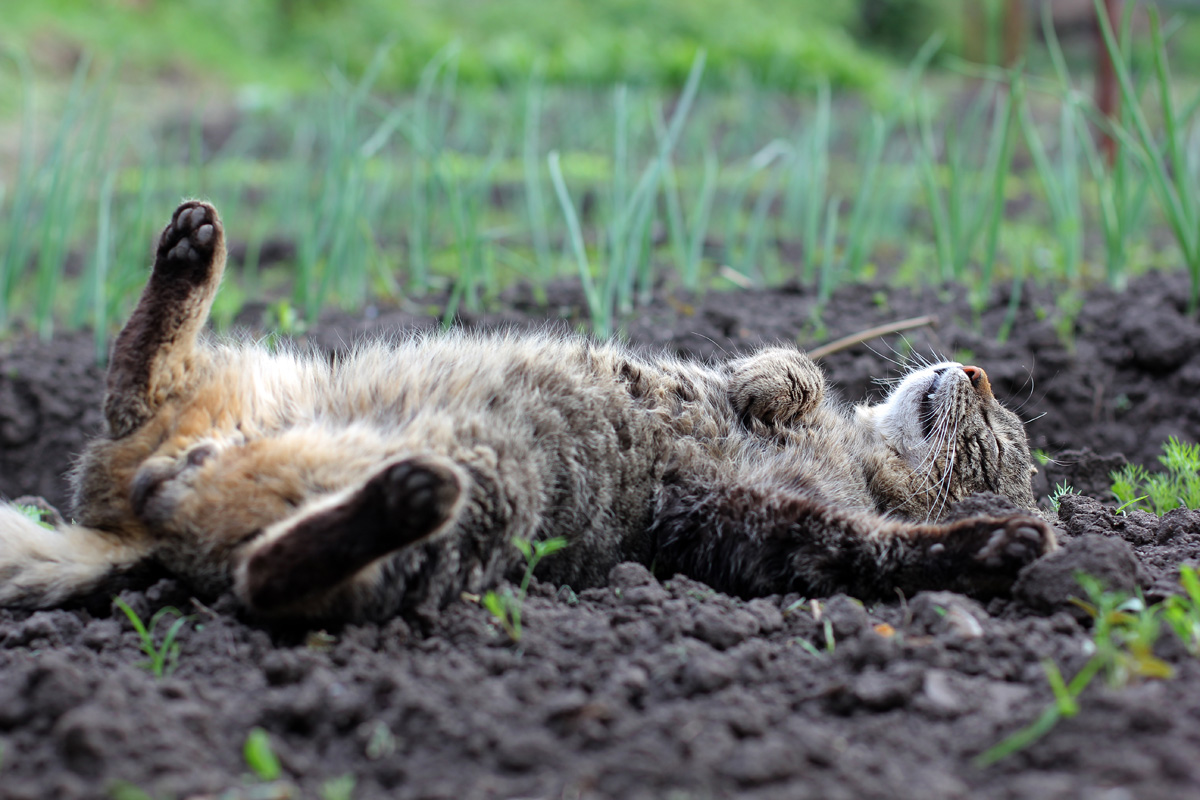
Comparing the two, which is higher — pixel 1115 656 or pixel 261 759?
pixel 1115 656

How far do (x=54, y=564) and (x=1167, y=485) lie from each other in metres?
2.97

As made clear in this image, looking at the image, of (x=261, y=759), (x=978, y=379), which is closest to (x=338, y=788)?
(x=261, y=759)

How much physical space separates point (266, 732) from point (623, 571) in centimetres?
85

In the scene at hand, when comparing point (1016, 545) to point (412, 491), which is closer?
point (412, 491)

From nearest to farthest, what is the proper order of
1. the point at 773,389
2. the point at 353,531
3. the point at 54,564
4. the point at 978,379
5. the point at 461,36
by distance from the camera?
the point at 353,531
the point at 54,564
the point at 773,389
the point at 978,379
the point at 461,36

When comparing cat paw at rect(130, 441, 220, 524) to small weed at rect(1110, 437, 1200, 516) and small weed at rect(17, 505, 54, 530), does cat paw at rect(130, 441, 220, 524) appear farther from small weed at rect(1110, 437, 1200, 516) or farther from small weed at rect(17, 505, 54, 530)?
small weed at rect(1110, 437, 1200, 516)

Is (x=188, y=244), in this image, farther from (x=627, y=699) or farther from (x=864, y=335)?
(x=864, y=335)

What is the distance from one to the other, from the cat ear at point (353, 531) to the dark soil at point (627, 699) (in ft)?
0.40

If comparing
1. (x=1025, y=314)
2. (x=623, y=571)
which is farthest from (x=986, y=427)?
(x=623, y=571)

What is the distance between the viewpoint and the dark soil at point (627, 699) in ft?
3.96

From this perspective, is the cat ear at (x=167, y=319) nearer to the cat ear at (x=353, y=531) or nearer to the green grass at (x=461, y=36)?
the cat ear at (x=353, y=531)

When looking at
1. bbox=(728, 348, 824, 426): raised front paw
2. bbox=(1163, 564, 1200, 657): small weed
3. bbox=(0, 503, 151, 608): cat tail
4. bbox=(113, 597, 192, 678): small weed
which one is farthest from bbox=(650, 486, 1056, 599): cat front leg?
bbox=(0, 503, 151, 608): cat tail

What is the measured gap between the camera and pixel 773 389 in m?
2.51

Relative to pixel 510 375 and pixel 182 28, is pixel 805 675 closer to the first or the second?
pixel 510 375
